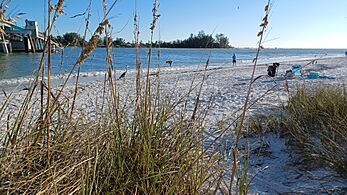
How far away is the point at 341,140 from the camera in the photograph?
7.22ft

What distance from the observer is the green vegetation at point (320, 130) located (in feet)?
6.40

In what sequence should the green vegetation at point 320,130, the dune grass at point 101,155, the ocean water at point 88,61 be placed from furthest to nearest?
the green vegetation at point 320,130, the ocean water at point 88,61, the dune grass at point 101,155

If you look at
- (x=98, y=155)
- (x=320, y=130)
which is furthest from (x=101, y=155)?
(x=320, y=130)

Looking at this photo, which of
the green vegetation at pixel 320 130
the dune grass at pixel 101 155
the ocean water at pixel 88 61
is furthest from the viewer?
the green vegetation at pixel 320 130

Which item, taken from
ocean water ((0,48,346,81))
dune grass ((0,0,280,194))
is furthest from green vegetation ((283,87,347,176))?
dune grass ((0,0,280,194))

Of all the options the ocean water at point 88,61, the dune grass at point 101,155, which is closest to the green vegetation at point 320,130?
the ocean water at point 88,61

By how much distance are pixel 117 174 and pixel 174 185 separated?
307 mm

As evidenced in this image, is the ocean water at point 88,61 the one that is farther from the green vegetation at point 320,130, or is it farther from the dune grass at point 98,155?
the green vegetation at point 320,130

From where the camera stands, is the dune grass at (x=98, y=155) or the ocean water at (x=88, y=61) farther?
the ocean water at (x=88, y=61)

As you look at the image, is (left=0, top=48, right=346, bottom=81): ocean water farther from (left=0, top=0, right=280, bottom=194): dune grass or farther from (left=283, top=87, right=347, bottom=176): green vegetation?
(left=283, top=87, right=347, bottom=176): green vegetation

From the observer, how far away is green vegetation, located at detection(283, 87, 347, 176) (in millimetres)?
1951

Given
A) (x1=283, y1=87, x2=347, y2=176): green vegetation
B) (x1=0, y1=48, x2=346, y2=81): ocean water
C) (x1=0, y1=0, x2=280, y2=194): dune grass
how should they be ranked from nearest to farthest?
(x1=0, y1=0, x2=280, y2=194): dune grass, (x1=0, y1=48, x2=346, y2=81): ocean water, (x1=283, y1=87, x2=347, y2=176): green vegetation

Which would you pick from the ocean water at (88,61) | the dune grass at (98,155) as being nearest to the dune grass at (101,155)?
the dune grass at (98,155)

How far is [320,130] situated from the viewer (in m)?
2.49
